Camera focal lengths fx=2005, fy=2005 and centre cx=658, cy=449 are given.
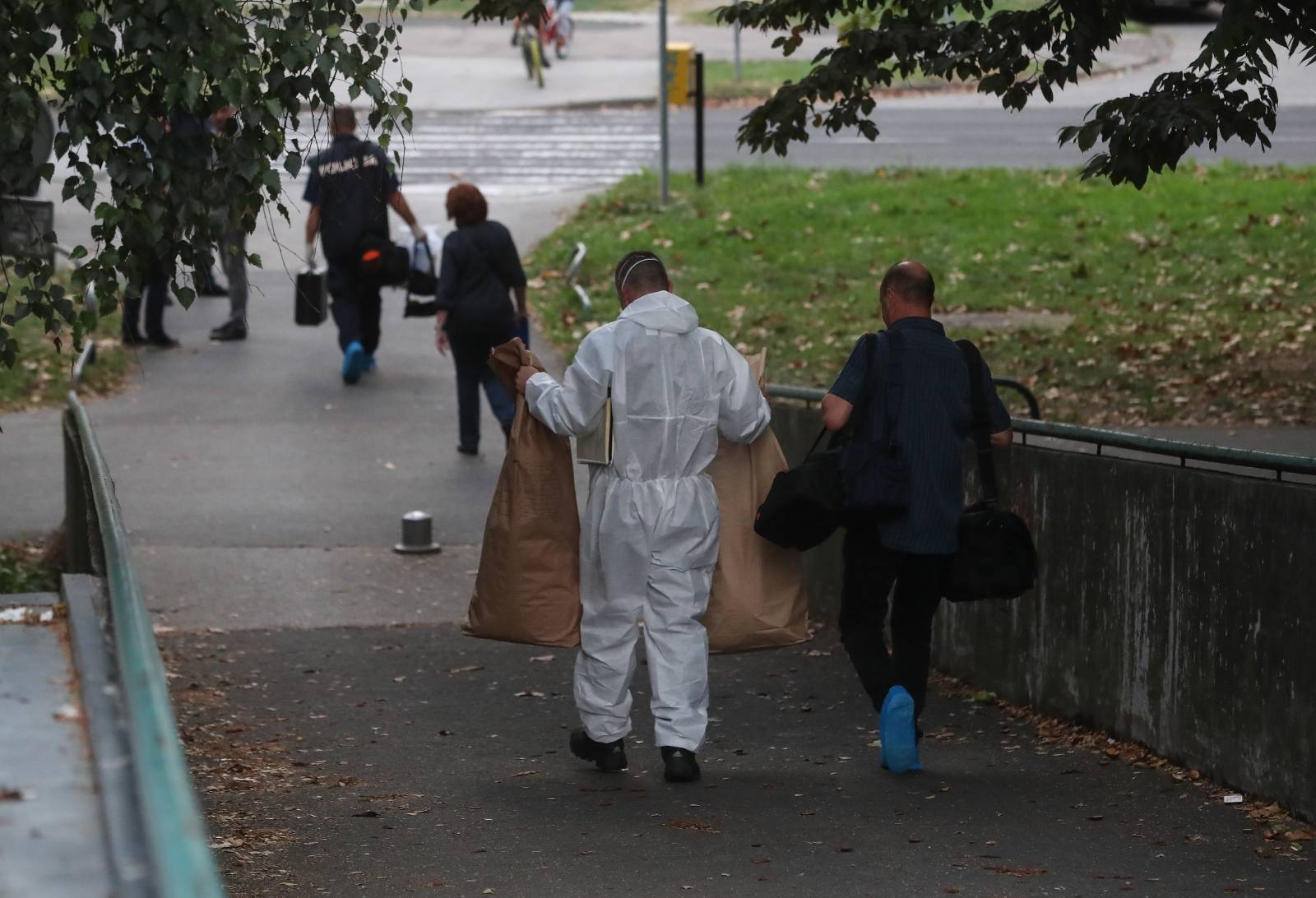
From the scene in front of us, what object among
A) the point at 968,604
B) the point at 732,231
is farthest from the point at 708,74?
the point at 968,604

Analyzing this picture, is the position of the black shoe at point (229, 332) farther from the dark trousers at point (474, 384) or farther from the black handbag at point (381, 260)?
the dark trousers at point (474, 384)

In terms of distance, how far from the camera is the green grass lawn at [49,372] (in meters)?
14.1

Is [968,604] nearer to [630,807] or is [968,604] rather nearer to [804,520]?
[804,520]

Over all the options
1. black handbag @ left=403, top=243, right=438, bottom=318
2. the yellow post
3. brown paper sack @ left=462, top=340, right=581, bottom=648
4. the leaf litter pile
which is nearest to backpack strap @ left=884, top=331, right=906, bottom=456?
brown paper sack @ left=462, top=340, right=581, bottom=648

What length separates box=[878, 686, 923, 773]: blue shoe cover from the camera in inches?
263

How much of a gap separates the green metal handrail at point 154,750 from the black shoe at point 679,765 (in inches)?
88.9

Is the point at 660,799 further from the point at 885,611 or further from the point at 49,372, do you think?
the point at 49,372

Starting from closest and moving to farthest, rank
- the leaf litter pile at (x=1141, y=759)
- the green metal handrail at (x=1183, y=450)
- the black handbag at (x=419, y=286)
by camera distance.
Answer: the leaf litter pile at (x=1141, y=759) → the green metal handrail at (x=1183, y=450) → the black handbag at (x=419, y=286)

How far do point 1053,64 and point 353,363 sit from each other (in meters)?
7.12

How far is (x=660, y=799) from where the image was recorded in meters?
Answer: 6.57

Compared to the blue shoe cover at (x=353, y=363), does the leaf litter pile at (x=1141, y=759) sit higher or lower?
lower

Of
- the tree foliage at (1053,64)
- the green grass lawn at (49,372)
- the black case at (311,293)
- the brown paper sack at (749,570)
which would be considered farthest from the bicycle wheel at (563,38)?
the brown paper sack at (749,570)

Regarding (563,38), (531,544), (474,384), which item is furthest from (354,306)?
(563,38)

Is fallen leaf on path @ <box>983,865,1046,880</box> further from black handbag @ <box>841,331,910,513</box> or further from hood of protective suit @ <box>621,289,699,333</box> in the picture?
hood of protective suit @ <box>621,289,699,333</box>
